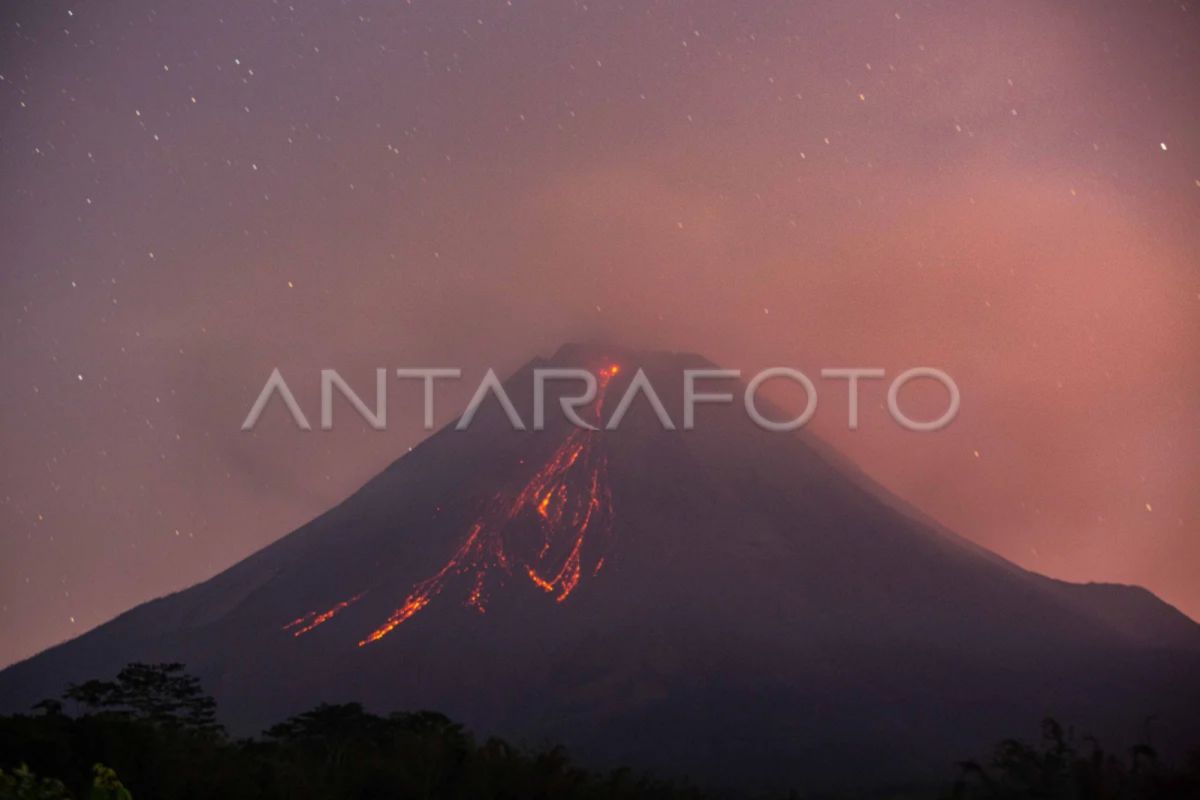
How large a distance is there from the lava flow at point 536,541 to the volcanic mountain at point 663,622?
0.21 m

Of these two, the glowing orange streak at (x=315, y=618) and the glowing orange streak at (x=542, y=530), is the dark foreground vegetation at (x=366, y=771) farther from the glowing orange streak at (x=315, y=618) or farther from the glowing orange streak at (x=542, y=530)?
the glowing orange streak at (x=315, y=618)

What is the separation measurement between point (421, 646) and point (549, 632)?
9236 mm

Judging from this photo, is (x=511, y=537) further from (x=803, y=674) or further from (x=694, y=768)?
(x=694, y=768)

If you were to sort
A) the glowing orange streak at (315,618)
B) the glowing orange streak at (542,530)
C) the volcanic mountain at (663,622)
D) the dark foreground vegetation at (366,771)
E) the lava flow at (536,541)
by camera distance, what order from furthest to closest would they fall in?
the glowing orange streak at (315,618) < the lava flow at (536,541) < the glowing orange streak at (542,530) < the volcanic mountain at (663,622) < the dark foreground vegetation at (366,771)

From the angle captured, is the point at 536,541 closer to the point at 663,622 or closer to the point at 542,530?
the point at 542,530

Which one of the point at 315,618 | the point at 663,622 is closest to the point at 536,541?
the point at 663,622

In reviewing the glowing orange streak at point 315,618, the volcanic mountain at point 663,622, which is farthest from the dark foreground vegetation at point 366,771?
the glowing orange streak at point 315,618

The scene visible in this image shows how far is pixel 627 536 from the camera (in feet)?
378

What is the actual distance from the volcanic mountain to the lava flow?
0.69 feet

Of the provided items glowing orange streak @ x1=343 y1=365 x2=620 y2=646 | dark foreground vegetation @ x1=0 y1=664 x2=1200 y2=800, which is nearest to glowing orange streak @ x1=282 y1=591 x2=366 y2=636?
glowing orange streak @ x1=343 y1=365 x2=620 y2=646

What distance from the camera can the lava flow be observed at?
111m

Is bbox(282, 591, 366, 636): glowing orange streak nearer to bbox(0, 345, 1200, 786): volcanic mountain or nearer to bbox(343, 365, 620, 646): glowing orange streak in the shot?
bbox(0, 345, 1200, 786): volcanic mountain

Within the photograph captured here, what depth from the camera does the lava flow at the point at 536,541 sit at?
111 meters

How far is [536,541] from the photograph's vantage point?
113812 mm
